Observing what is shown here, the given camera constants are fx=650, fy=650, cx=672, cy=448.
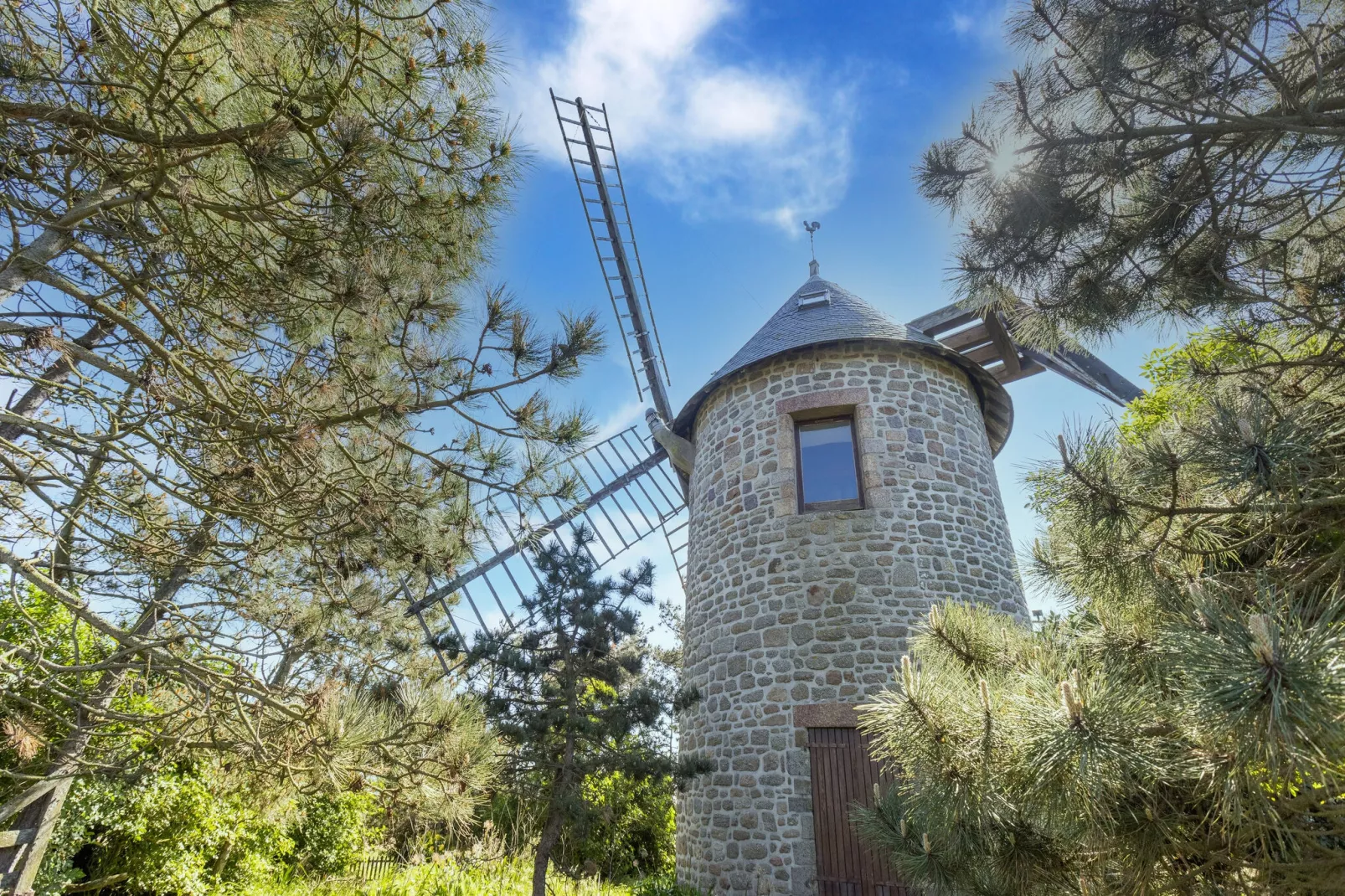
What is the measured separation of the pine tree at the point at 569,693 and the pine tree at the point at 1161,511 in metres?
2.28

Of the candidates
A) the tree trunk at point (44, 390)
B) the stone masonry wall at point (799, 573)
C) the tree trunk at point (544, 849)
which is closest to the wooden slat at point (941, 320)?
the stone masonry wall at point (799, 573)

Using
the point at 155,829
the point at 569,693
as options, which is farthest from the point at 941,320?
the point at 155,829

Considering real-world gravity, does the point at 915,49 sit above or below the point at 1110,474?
above

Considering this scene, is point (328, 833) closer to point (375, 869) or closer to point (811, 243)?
point (375, 869)

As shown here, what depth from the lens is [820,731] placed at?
5559mm

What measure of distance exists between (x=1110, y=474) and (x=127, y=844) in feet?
26.5

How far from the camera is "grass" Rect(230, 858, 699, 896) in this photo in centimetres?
584

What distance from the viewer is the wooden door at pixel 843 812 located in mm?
5055

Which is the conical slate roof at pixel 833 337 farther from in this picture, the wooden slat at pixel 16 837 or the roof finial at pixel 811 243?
the wooden slat at pixel 16 837

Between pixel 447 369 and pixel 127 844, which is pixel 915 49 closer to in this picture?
pixel 447 369

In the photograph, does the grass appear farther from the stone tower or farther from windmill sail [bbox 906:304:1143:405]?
windmill sail [bbox 906:304:1143:405]

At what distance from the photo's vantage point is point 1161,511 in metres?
2.35

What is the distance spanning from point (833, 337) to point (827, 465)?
4.41ft

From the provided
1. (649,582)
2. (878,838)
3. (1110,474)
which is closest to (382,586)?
(649,582)
